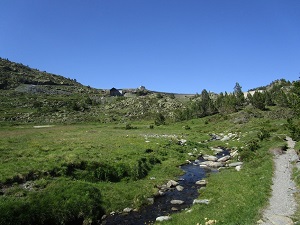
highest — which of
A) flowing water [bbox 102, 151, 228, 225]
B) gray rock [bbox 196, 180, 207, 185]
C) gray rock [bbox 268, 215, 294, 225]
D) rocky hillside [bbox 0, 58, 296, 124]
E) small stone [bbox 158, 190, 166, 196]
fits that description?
rocky hillside [bbox 0, 58, 296, 124]

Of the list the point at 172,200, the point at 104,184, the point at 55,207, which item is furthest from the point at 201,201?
the point at 55,207

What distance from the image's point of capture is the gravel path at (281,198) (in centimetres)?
1880

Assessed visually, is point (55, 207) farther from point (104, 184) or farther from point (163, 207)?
point (163, 207)

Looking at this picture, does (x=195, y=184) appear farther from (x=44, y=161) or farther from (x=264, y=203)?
(x=44, y=161)

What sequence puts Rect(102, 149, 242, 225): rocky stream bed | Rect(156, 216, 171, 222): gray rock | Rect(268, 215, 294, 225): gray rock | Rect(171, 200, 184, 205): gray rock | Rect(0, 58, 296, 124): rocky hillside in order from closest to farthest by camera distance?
1. Rect(268, 215, 294, 225): gray rock
2. Rect(156, 216, 171, 222): gray rock
3. Rect(102, 149, 242, 225): rocky stream bed
4. Rect(171, 200, 184, 205): gray rock
5. Rect(0, 58, 296, 124): rocky hillside

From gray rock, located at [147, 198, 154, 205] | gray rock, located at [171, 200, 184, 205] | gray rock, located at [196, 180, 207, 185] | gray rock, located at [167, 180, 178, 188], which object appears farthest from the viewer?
gray rock, located at [196, 180, 207, 185]

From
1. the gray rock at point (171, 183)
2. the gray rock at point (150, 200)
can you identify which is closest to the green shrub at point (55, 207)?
the gray rock at point (150, 200)

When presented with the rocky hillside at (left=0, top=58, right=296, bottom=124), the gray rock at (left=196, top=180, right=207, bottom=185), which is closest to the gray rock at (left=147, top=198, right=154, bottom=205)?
the gray rock at (left=196, top=180, right=207, bottom=185)

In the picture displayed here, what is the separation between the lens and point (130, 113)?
147625mm

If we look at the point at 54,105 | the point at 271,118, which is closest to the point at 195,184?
the point at 271,118

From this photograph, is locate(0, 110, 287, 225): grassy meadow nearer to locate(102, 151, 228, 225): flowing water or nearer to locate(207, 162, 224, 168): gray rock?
locate(102, 151, 228, 225): flowing water

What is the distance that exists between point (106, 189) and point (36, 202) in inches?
312

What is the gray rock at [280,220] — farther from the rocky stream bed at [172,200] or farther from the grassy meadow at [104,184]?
the rocky stream bed at [172,200]

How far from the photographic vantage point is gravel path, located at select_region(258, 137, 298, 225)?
1880 cm
